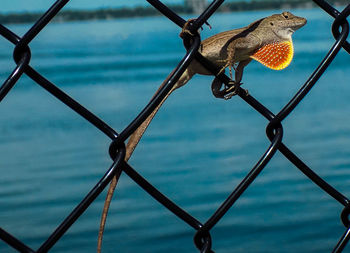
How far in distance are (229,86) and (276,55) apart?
0.14 metres

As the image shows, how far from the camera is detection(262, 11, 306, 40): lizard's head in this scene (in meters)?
1.80

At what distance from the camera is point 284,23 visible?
73.6 inches

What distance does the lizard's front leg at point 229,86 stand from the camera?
1.64 metres

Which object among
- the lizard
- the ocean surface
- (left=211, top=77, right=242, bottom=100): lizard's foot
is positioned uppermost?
the lizard

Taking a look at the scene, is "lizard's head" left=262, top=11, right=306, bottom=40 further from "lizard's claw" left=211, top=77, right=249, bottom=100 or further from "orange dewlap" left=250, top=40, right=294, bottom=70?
"lizard's claw" left=211, top=77, right=249, bottom=100

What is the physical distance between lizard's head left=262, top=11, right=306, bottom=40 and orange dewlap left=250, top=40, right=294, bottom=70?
0.04 metres

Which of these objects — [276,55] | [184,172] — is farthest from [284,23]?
[184,172]

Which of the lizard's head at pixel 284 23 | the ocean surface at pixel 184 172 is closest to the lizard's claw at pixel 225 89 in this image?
the lizard's head at pixel 284 23

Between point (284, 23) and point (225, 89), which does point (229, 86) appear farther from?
point (284, 23)

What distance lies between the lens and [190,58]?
4.51 feet

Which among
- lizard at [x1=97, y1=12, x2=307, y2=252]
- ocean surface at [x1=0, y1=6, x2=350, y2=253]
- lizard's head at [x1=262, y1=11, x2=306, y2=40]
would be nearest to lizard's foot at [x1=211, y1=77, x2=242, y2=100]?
lizard at [x1=97, y1=12, x2=307, y2=252]

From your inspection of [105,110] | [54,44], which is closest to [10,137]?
[105,110]

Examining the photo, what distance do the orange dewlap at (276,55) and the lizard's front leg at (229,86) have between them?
69 millimetres

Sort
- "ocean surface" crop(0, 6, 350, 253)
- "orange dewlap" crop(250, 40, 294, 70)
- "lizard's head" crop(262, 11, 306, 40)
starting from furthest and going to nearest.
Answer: "ocean surface" crop(0, 6, 350, 253), "lizard's head" crop(262, 11, 306, 40), "orange dewlap" crop(250, 40, 294, 70)
